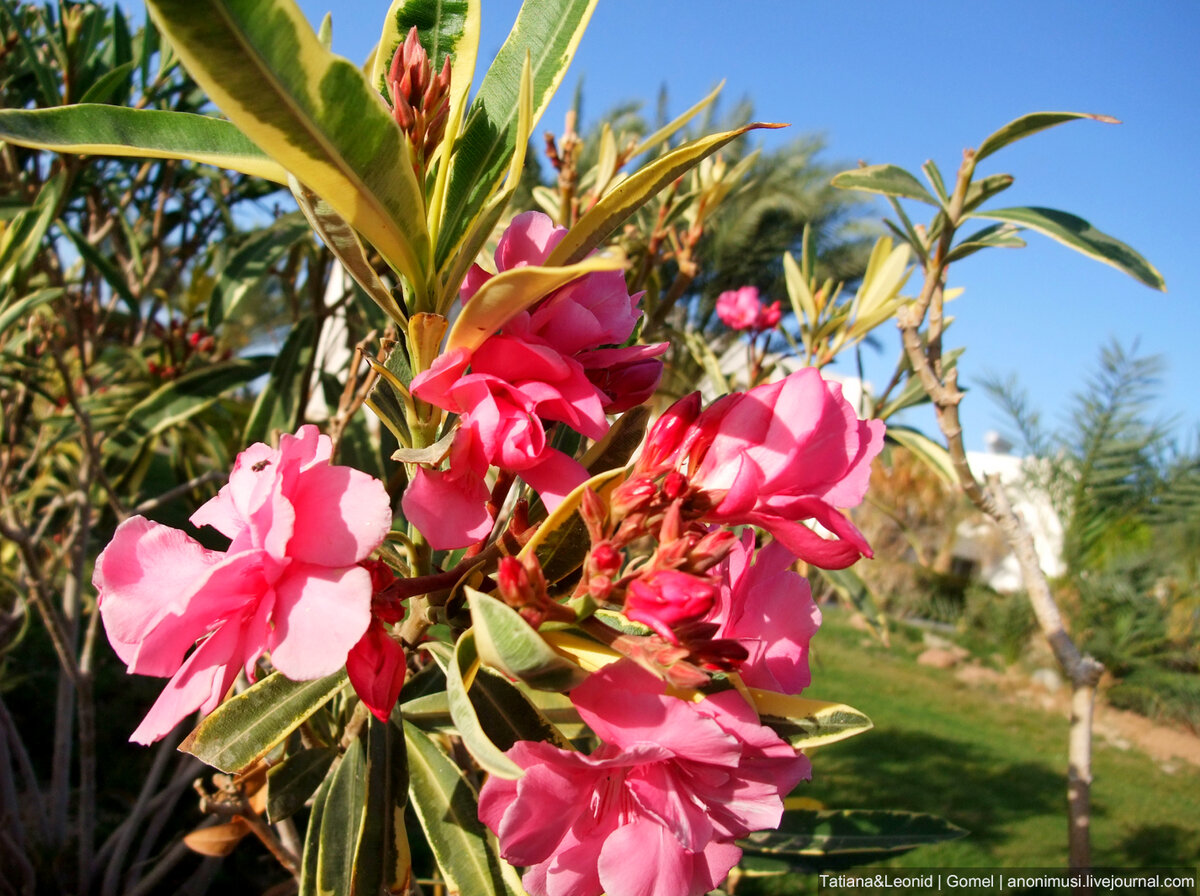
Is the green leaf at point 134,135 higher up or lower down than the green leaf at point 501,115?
lower down

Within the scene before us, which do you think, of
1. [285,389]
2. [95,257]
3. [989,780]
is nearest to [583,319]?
[285,389]

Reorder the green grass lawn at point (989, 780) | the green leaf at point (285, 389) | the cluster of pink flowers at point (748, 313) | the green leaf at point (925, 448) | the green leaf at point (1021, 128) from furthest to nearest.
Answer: the green grass lawn at point (989, 780) < the cluster of pink flowers at point (748, 313) < the green leaf at point (925, 448) < the green leaf at point (285, 389) < the green leaf at point (1021, 128)

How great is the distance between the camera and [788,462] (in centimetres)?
59

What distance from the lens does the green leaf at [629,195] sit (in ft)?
1.87

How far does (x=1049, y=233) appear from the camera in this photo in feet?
4.91

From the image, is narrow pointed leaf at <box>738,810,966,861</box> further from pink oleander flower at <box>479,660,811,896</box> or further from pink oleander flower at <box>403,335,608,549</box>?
pink oleander flower at <box>403,335,608,549</box>

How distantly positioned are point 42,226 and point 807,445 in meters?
1.78

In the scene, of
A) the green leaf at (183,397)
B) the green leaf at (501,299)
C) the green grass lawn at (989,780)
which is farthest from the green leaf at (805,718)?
Result: the green grass lawn at (989,780)

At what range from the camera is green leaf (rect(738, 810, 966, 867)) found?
1.30 m

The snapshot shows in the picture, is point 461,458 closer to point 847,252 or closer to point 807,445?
point 807,445

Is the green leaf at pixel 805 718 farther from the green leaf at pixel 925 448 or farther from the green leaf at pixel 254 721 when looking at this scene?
the green leaf at pixel 925 448

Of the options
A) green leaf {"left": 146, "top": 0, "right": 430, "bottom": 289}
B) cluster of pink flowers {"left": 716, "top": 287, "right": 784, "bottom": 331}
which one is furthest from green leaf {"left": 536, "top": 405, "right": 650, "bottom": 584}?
cluster of pink flowers {"left": 716, "top": 287, "right": 784, "bottom": 331}

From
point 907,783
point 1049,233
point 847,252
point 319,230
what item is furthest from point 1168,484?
point 319,230

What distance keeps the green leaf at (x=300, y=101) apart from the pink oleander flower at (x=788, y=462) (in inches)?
11.5
